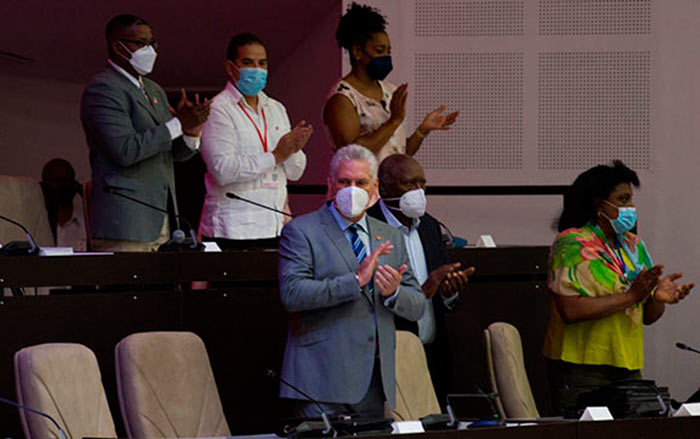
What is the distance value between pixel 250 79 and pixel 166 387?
1464 millimetres

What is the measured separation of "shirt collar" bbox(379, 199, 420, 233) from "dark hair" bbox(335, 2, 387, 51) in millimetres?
1018

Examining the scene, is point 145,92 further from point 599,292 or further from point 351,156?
point 599,292

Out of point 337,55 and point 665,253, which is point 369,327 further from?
point 337,55

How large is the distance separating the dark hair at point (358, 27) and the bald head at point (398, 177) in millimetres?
882

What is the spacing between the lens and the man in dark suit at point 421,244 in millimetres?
4297

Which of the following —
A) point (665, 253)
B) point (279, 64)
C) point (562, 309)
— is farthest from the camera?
point (279, 64)

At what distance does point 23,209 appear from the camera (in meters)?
5.68

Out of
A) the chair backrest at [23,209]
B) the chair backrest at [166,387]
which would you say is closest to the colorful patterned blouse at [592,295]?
the chair backrest at [166,387]

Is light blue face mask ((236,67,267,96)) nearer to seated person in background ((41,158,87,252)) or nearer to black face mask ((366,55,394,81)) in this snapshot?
black face mask ((366,55,394,81))

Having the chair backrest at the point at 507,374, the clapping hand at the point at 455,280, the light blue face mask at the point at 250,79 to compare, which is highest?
the light blue face mask at the point at 250,79

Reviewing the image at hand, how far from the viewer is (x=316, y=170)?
830 cm

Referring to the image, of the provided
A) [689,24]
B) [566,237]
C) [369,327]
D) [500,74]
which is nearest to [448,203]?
[500,74]

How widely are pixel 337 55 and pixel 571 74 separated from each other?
1.92 metres

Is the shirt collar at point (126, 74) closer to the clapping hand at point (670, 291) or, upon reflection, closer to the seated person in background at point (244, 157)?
the seated person in background at point (244, 157)
